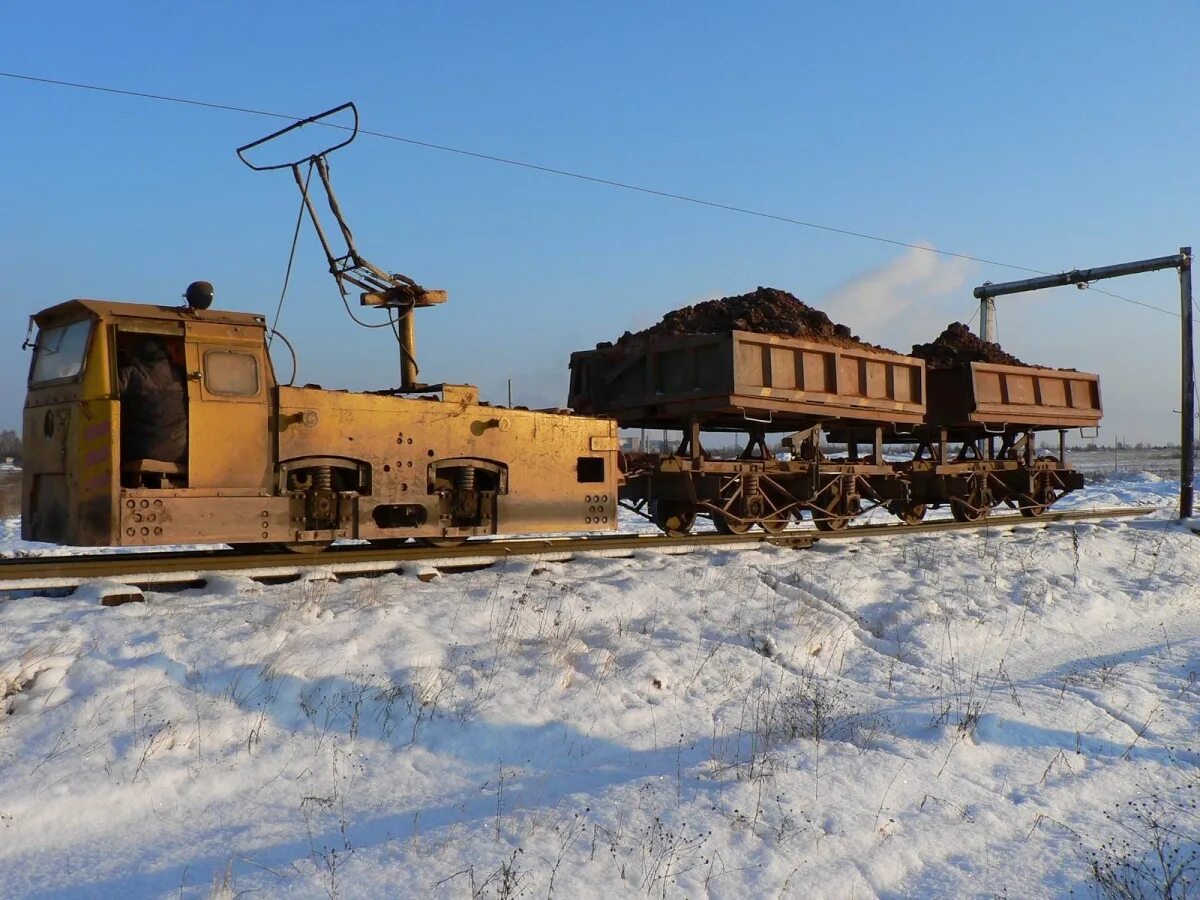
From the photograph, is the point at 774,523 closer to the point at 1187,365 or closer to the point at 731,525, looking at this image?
the point at 731,525

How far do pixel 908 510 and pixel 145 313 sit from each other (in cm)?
1190

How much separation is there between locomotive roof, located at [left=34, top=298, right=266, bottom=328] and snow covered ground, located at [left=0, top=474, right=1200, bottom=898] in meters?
2.23

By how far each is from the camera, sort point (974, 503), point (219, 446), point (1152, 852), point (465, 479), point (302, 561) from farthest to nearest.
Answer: point (974, 503)
point (465, 479)
point (302, 561)
point (219, 446)
point (1152, 852)

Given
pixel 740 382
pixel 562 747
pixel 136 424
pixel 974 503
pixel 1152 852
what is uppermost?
pixel 740 382

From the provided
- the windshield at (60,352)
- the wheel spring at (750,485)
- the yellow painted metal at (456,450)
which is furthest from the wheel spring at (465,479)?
the wheel spring at (750,485)

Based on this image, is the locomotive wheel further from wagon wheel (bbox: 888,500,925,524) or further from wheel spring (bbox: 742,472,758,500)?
wagon wheel (bbox: 888,500,925,524)

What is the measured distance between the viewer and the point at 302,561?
7723mm

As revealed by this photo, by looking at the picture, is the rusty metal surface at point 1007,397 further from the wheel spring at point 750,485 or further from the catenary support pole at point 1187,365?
the wheel spring at point 750,485

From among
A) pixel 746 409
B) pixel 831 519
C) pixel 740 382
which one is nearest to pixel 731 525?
pixel 746 409

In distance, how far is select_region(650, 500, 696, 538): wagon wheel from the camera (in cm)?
1209

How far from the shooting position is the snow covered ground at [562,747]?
12.0ft

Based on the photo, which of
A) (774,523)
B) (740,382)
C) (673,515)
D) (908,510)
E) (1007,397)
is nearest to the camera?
(740,382)

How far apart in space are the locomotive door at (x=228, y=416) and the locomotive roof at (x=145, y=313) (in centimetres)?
20

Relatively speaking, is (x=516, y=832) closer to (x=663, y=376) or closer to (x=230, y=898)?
(x=230, y=898)
